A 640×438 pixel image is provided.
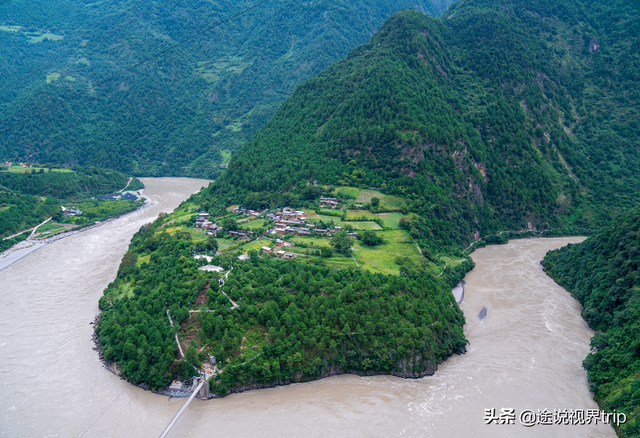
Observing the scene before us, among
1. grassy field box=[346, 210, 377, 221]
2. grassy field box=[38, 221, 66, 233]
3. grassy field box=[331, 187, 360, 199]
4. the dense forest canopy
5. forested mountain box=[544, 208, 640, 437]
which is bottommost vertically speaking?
forested mountain box=[544, 208, 640, 437]

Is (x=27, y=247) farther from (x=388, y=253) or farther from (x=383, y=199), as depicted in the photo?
(x=388, y=253)

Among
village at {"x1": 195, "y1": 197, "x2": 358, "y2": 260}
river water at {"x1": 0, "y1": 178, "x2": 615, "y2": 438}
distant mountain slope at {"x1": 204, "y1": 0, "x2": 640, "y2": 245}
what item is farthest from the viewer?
distant mountain slope at {"x1": 204, "y1": 0, "x2": 640, "y2": 245}

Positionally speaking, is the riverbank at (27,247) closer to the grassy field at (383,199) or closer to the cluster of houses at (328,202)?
the cluster of houses at (328,202)

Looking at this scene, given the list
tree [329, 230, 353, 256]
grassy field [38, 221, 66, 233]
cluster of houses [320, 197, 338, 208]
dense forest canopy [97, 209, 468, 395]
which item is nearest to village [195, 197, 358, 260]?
cluster of houses [320, 197, 338, 208]

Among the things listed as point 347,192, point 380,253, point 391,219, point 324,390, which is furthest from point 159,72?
point 324,390

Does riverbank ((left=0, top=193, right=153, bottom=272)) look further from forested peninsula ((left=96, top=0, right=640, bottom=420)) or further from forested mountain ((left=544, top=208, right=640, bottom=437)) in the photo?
forested mountain ((left=544, top=208, right=640, bottom=437))

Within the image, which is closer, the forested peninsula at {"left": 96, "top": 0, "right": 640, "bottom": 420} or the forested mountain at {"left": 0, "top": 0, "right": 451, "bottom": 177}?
the forested peninsula at {"left": 96, "top": 0, "right": 640, "bottom": 420}

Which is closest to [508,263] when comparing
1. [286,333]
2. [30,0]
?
[286,333]
